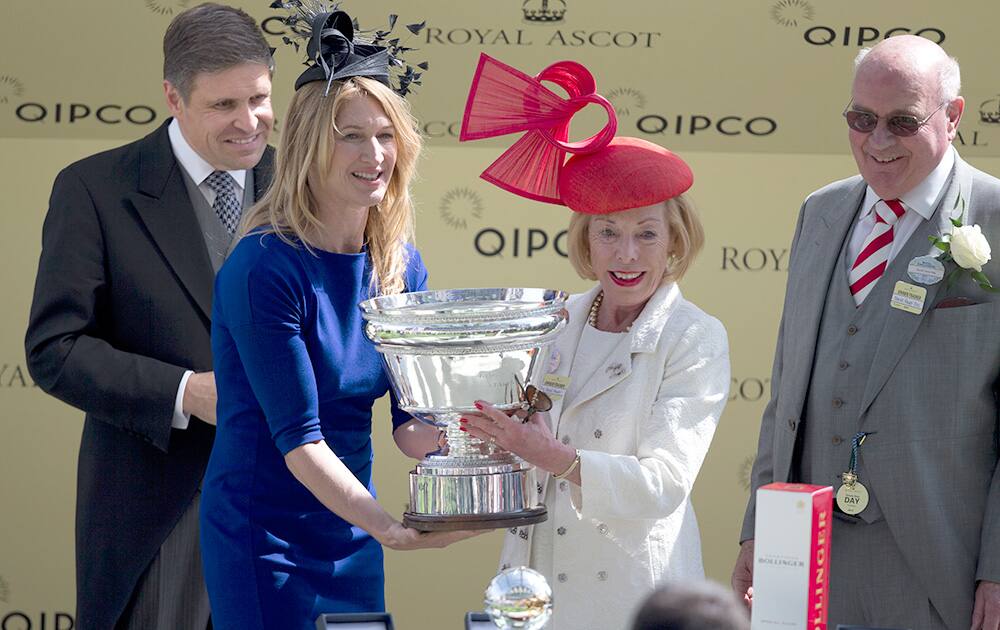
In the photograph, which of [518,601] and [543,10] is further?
[543,10]

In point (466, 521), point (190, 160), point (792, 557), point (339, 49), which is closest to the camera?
point (792, 557)

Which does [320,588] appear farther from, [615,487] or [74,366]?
[74,366]

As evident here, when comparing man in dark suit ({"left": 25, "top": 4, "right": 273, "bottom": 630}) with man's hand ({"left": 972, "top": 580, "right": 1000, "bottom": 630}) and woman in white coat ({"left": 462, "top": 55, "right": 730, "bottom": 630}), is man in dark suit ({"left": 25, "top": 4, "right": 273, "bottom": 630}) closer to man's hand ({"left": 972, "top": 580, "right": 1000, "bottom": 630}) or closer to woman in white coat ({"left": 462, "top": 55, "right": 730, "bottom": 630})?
woman in white coat ({"left": 462, "top": 55, "right": 730, "bottom": 630})

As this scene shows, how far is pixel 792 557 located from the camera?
75.1 inches

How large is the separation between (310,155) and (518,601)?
3.09ft

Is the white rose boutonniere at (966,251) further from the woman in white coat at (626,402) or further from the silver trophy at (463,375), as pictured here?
the silver trophy at (463,375)

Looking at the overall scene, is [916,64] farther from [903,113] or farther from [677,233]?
[677,233]

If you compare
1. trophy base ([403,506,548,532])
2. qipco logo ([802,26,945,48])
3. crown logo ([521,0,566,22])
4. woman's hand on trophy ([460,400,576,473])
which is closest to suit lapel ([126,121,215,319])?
woman's hand on trophy ([460,400,576,473])

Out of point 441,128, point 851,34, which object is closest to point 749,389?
point 851,34

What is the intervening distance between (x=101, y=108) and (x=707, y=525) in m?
2.21

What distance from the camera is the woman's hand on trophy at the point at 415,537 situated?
2369mm

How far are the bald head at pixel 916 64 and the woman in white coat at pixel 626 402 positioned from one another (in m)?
0.46

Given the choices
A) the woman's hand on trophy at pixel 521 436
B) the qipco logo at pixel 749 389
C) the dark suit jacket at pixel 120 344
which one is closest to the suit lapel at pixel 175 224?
the dark suit jacket at pixel 120 344

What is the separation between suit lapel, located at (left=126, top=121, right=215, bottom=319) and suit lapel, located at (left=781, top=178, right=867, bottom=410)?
1249 millimetres
